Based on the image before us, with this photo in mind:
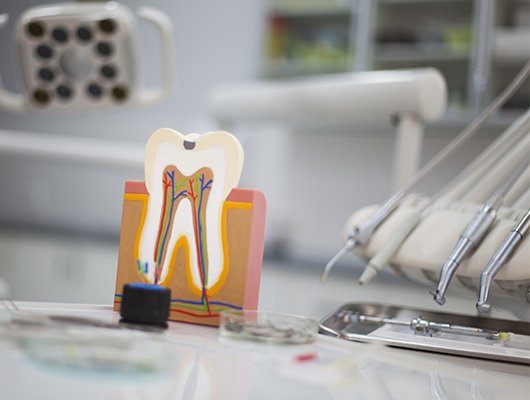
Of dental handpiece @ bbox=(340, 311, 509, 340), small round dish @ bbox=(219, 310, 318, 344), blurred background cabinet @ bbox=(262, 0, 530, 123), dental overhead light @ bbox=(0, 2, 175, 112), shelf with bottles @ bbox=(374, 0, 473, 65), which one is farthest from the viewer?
shelf with bottles @ bbox=(374, 0, 473, 65)

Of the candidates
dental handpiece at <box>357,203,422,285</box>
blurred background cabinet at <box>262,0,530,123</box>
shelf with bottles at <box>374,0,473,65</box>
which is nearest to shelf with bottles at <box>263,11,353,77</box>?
blurred background cabinet at <box>262,0,530,123</box>

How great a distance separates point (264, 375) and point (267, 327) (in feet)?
0.34

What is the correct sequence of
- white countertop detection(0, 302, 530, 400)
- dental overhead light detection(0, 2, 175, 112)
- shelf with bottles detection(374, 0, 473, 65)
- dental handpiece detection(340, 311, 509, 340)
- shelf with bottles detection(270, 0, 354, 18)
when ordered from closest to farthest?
white countertop detection(0, 302, 530, 400), dental handpiece detection(340, 311, 509, 340), dental overhead light detection(0, 2, 175, 112), shelf with bottles detection(374, 0, 473, 65), shelf with bottles detection(270, 0, 354, 18)

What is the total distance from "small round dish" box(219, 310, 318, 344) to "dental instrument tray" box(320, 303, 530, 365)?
0.08m

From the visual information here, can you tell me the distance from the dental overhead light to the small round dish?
1035 mm

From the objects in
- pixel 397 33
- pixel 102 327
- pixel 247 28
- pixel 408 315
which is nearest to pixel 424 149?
pixel 397 33

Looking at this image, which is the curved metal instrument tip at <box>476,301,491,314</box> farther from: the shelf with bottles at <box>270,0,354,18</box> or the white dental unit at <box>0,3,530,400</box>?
the shelf with bottles at <box>270,0,354,18</box>

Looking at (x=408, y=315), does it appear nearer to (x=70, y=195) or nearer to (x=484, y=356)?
(x=484, y=356)

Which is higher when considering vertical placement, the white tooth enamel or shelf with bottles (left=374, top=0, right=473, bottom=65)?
shelf with bottles (left=374, top=0, right=473, bottom=65)

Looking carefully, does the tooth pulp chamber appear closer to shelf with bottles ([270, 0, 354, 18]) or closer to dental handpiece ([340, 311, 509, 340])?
dental handpiece ([340, 311, 509, 340])

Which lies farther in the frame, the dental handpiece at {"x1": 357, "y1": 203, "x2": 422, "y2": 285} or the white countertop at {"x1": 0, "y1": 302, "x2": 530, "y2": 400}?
the dental handpiece at {"x1": 357, "y1": 203, "x2": 422, "y2": 285}

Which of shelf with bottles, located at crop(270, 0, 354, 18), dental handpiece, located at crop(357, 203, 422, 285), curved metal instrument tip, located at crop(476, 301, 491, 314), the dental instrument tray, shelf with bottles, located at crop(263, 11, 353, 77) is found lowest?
the dental instrument tray

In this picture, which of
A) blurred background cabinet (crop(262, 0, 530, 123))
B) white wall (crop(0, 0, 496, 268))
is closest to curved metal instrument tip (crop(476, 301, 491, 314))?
blurred background cabinet (crop(262, 0, 530, 123))

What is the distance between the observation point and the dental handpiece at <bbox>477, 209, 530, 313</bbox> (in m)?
0.64
